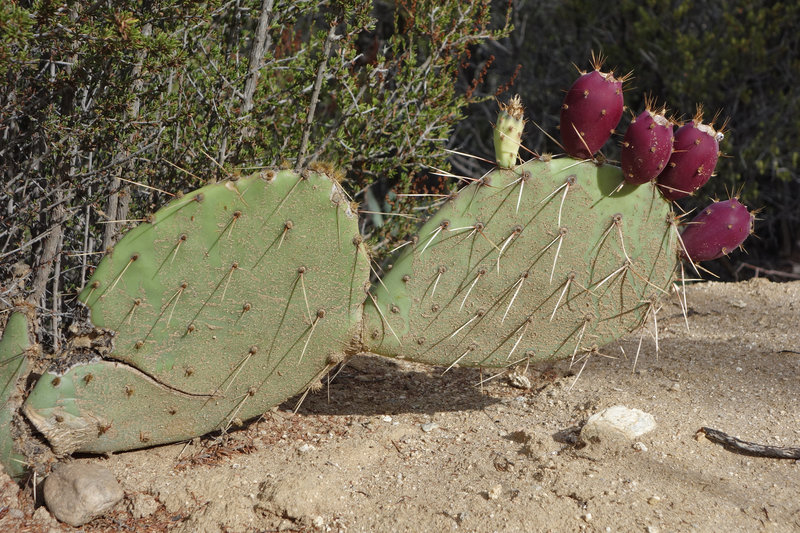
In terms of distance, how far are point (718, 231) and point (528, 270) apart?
2.00 ft

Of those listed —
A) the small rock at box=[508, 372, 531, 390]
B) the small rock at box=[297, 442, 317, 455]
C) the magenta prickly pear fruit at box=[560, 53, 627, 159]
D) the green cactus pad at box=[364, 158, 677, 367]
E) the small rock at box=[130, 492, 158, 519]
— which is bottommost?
the small rock at box=[130, 492, 158, 519]

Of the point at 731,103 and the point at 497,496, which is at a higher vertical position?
the point at 731,103

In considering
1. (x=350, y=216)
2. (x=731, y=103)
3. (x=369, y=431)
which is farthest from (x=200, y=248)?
(x=731, y=103)

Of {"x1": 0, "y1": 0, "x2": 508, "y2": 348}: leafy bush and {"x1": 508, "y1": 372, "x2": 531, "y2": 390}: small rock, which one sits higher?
{"x1": 0, "y1": 0, "x2": 508, "y2": 348}: leafy bush

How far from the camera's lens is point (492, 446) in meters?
2.46

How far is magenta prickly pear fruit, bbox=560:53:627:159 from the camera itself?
89.0 inches

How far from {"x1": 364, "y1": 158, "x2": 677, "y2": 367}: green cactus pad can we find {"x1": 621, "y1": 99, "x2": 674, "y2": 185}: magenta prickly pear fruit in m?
0.09

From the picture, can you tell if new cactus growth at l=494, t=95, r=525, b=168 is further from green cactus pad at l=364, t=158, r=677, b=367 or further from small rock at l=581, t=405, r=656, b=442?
small rock at l=581, t=405, r=656, b=442

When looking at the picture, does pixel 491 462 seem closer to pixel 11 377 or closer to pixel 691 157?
pixel 691 157

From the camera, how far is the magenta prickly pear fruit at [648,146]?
219 cm

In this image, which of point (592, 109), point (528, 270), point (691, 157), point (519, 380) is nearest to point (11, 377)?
point (528, 270)

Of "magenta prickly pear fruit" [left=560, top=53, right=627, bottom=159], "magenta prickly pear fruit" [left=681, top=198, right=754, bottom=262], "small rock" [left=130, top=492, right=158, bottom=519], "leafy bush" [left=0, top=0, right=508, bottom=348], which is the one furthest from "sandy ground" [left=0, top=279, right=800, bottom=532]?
"magenta prickly pear fruit" [left=560, top=53, right=627, bottom=159]

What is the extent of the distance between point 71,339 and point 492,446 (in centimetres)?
137

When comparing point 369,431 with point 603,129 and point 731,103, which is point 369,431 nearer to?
point 603,129
